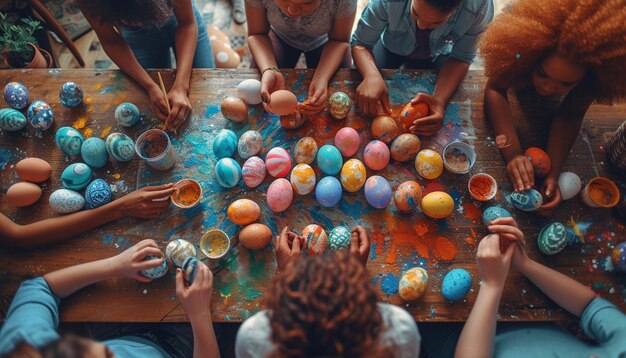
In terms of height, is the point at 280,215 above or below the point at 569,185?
below

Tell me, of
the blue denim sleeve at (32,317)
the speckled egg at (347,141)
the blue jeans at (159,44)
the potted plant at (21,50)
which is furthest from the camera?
the blue jeans at (159,44)

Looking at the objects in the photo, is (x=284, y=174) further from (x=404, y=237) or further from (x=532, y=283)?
(x=532, y=283)

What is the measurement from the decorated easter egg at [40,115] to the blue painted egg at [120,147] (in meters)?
0.29

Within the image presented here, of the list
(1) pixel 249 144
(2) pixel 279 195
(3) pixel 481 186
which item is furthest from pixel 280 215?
(3) pixel 481 186

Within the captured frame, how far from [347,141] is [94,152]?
968mm

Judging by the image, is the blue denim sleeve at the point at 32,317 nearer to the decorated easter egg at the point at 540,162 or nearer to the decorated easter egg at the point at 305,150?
the decorated easter egg at the point at 305,150

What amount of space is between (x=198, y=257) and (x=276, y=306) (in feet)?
1.84

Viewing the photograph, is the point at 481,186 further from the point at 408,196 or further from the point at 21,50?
the point at 21,50

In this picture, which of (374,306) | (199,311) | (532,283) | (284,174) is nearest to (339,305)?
(374,306)

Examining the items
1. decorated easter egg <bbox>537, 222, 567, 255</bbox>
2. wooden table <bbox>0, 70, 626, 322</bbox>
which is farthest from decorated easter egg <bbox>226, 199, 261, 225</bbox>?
decorated easter egg <bbox>537, 222, 567, 255</bbox>

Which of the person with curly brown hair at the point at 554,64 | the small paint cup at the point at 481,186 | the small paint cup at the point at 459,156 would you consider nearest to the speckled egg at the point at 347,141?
the small paint cup at the point at 459,156

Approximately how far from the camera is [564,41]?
1246 millimetres

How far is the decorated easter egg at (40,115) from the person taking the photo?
1.55 metres

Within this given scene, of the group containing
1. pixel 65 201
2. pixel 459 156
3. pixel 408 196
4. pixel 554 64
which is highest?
pixel 554 64
